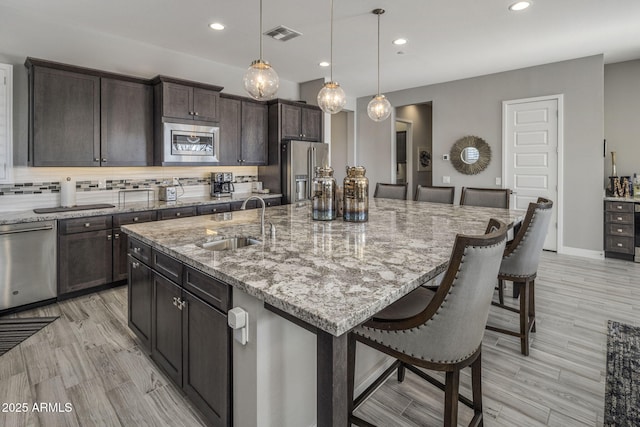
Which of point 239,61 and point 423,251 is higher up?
point 239,61

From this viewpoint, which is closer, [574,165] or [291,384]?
[291,384]

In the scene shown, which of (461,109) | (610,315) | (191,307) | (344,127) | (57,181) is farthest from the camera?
(344,127)

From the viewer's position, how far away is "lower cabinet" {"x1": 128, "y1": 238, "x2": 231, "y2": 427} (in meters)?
1.50

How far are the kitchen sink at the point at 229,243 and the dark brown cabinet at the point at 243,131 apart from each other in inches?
119

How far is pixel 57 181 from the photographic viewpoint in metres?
3.75

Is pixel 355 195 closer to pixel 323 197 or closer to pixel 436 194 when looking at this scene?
pixel 323 197

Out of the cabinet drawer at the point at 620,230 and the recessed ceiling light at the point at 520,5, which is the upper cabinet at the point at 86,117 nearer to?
the recessed ceiling light at the point at 520,5

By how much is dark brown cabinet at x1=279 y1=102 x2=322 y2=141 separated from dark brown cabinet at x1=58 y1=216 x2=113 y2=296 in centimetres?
283

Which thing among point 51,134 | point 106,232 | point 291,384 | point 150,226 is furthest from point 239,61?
point 291,384

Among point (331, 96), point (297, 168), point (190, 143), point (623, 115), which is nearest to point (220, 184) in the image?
point (190, 143)

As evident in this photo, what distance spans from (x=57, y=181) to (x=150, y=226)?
2.20 meters

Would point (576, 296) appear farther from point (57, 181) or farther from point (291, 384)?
point (57, 181)

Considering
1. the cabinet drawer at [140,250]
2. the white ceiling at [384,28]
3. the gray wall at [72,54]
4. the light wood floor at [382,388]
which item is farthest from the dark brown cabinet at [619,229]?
the cabinet drawer at [140,250]

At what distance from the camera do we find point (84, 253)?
11.4 feet
